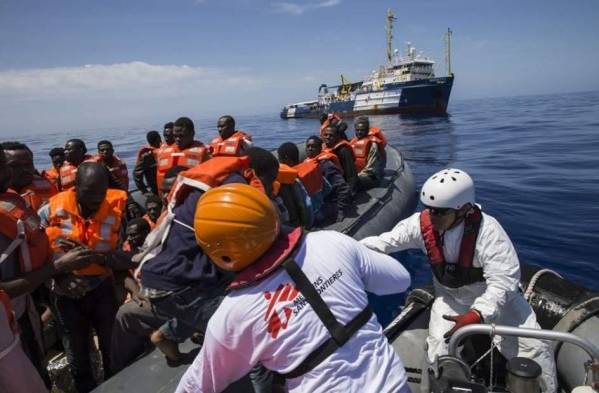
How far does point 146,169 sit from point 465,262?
20.4ft

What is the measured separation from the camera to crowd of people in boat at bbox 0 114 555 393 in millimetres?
1272

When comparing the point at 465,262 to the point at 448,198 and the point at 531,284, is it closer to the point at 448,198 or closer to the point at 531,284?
the point at 448,198

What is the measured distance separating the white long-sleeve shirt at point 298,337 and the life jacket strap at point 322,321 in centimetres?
2

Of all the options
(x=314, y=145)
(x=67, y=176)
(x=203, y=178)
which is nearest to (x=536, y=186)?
(x=314, y=145)

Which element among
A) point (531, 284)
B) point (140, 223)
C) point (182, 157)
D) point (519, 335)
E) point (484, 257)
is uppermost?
point (182, 157)

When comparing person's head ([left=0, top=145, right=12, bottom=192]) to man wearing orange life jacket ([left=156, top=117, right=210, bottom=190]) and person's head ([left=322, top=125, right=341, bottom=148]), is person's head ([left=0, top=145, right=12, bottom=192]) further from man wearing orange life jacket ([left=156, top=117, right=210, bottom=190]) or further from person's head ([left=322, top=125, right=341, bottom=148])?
person's head ([left=322, top=125, right=341, bottom=148])

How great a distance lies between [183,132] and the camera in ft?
18.1

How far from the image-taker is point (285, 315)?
126cm

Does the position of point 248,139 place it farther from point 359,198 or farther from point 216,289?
point 216,289

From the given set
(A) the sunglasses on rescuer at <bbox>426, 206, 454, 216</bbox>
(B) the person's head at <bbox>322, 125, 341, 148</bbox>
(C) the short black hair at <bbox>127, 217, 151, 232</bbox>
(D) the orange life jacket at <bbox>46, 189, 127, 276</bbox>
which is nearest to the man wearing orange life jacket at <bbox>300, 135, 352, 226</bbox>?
(B) the person's head at <bbox>322, 125, 341, 148</bbox>

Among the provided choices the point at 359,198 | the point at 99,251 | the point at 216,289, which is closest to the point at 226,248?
the point at 216,289

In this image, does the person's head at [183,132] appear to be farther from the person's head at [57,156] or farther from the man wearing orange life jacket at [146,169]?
the person's head at [57,156]

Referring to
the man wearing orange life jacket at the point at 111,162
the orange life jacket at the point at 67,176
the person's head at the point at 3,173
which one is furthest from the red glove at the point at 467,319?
the man wearing orange life jacket at the point at 111,162

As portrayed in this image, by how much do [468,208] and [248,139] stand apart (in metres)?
4.93
